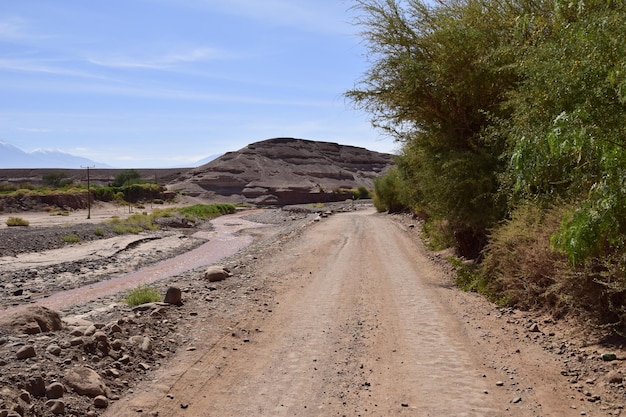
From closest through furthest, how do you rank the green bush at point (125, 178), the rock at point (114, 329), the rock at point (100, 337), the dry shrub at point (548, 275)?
the dry shrub at point (548, 275) → the rock at point (100, 337) → the rock at point (114, 329) → the green bush at point (125, 178)

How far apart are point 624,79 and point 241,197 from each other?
110 m

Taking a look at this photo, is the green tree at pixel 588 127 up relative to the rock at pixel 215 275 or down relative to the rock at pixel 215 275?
up

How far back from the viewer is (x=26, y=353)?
7258 millimetres

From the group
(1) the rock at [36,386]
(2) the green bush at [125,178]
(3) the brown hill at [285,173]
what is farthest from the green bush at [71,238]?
(2) the green bush at [125,178]

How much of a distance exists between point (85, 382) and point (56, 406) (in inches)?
27.2

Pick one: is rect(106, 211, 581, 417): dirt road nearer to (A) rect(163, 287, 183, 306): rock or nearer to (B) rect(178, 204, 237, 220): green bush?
(A) rect(163, 287, 183, 306): rock

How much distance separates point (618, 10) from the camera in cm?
622

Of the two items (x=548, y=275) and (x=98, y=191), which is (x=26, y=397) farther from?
(x=98, y=191)

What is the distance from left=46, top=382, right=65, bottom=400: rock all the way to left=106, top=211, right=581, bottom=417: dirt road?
60 centimetres

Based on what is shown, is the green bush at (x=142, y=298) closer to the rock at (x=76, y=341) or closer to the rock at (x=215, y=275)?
the rock at (x=215, y=275)

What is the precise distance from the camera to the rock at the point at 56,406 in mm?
6160

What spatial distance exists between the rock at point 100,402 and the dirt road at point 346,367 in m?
0.13

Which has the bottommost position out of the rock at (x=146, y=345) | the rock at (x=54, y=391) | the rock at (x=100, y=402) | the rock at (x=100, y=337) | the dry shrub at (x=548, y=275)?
the rock at (x=100, y=402)

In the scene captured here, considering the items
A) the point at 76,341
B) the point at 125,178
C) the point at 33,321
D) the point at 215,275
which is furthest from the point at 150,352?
the point at 125,178
